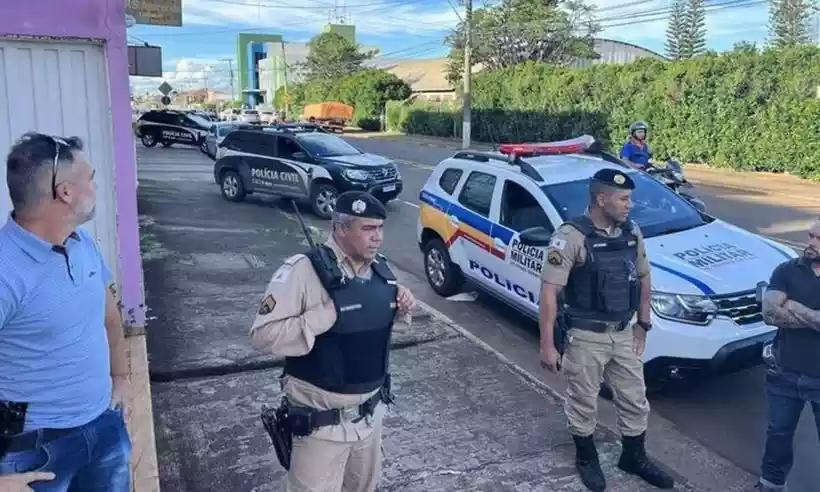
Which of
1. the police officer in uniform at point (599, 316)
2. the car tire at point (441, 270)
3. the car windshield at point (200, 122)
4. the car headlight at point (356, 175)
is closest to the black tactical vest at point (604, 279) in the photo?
the police officer in uniform at point (599, 316)

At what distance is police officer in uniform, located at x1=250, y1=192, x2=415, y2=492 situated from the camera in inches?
105

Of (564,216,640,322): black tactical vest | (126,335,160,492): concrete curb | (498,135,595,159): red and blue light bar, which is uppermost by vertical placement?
(498,135,595,159): red and blue light bar

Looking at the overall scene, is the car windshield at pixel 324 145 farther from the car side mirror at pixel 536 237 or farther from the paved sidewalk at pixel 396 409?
the car side mirror at pixel 536 237

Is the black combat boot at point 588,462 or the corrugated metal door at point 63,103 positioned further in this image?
the corrugated metal door at point 63,103

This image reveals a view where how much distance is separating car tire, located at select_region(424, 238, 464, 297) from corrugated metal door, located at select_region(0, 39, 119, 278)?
342cm

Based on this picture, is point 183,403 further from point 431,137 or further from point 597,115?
point 431,137

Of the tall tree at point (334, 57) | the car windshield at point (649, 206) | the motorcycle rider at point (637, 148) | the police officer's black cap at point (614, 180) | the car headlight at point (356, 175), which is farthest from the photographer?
the tall tree at point (334, 57)

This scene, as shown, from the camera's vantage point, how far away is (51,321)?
2.17 meters

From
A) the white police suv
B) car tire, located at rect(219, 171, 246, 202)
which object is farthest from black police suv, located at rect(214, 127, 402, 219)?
the white police suv

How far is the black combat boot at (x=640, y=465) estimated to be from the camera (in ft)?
12.8

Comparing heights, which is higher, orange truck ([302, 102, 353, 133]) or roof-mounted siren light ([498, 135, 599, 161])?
orange truck ([302, 102, 353, 133])

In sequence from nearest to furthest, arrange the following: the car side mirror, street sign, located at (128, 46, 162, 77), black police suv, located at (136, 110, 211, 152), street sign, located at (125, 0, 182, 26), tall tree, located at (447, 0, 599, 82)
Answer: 1. the car side mirror
2. street sign, located at (128, 46, 162, 77)
3. street sign, located at (125, 0, 182, 26)
4. black police suv, located at (136, 110, 211, 152)
5. tall tree, located at (447, 0, 599, 82)

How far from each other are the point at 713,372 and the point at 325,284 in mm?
3146

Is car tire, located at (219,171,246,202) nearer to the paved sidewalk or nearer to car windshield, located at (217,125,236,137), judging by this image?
the paved sidewalk
